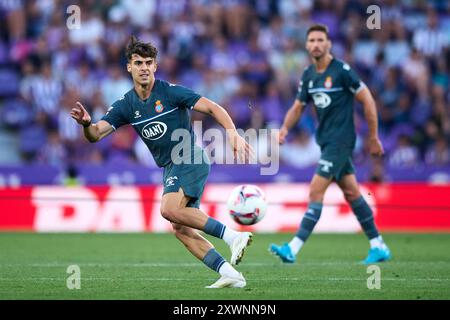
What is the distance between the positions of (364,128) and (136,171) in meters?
4.81

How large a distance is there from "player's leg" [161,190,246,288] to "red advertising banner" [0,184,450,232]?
7356mm

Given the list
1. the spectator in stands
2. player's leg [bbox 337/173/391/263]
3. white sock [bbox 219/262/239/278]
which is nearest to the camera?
white sock [bbox 219/262/239/278]

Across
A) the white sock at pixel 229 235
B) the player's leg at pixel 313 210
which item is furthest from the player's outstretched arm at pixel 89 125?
the player's leg at pixel 313 210

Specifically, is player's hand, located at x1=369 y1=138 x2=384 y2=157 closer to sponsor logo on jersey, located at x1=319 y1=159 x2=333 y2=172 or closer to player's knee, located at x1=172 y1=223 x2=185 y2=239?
sponsor logo on jersey, located at x1=319 y1=159 x2=333 y2=172

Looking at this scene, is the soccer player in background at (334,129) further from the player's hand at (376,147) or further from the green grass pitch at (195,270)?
the green grass pitch at (195,270)

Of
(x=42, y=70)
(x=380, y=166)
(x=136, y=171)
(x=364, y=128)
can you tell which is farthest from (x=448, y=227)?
(x=42, y=70)

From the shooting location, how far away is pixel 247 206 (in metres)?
9.66

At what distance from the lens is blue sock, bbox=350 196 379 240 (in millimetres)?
11461

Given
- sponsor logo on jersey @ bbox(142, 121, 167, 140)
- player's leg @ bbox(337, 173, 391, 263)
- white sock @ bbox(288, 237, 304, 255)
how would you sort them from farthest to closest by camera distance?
player's leg @ bbox(337, 173, 391, 263) < white sock @ bbox(288, 237, 304, 255) < sponsor logo on jersey @ bbox(142, 121, 167, 140)

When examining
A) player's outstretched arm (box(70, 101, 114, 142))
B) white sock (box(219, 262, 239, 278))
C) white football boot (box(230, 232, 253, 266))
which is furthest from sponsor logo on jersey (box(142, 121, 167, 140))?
white sock (box(219, 262, 239, 278))

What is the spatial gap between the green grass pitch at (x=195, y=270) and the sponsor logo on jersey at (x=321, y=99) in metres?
1.86

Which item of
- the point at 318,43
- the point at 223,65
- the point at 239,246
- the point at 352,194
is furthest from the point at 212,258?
the point at 223,65

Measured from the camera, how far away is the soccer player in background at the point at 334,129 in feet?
36.8
